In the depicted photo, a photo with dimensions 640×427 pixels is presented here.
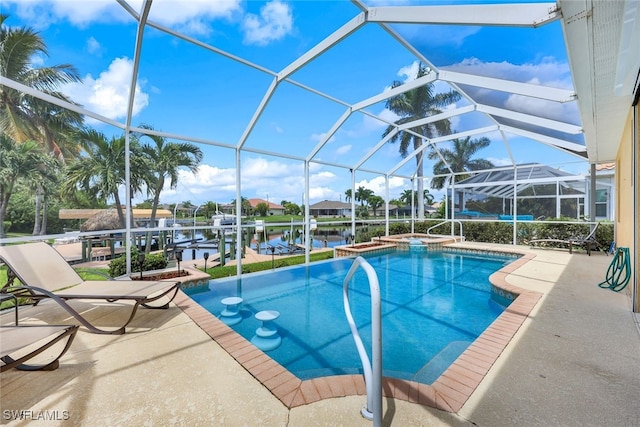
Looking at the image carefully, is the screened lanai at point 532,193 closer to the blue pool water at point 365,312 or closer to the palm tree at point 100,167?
the blue pool water at point 365,312

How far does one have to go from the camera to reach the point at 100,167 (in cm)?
568

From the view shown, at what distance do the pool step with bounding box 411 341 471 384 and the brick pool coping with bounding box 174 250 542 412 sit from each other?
48cm

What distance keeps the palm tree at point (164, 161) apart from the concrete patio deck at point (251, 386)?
424cm

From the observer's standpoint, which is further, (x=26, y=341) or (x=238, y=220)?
(x=238, y=220)

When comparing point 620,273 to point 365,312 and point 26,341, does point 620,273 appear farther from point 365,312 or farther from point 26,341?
point 26,341

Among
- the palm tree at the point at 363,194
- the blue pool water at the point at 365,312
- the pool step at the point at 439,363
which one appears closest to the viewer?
the pool step at the point at 439,363

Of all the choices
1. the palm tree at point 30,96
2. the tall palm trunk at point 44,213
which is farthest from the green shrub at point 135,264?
the palm tree at point 30,96

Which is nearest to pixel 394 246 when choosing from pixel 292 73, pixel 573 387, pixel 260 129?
pixel 260 129

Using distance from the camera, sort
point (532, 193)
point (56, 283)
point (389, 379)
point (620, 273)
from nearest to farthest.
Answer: point (389, 379)
point (56, 283)
point (620, 273)
point (532, 193)

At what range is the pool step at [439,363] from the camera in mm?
3070

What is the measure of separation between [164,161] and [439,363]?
29.5ft

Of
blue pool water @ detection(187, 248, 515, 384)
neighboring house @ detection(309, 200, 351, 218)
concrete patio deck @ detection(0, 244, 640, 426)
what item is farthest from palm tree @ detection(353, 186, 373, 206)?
concrete patio deck @ detection(0, 244, 640, 426)

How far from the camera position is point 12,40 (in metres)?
6.02

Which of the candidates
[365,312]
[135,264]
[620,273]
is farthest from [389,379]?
[620,273]
